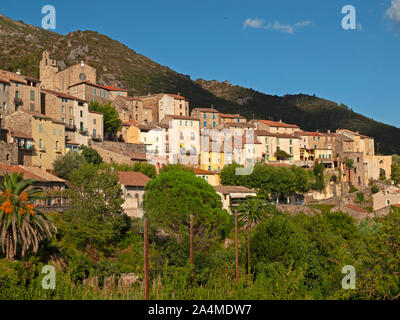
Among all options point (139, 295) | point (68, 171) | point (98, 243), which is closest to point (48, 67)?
point (68, 171)

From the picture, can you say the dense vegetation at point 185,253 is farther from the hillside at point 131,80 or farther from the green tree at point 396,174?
the hillside at point 131,80

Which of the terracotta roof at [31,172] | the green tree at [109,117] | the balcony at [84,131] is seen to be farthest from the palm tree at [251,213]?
the green tree at [109,117]

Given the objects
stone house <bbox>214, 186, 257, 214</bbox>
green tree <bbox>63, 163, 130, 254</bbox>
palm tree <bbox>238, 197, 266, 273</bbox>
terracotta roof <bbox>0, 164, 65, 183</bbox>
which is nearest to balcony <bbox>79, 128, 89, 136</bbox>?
terracotta roof <bbox>0, 164, 65, 183</bbox>

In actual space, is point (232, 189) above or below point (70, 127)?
below

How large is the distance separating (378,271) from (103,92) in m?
82.6

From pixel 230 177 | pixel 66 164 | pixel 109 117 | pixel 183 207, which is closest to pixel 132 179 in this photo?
pixel 66 164

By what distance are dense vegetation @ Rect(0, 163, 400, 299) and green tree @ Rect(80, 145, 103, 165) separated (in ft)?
48.2

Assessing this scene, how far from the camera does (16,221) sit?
3394cm

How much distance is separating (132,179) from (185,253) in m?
17.6

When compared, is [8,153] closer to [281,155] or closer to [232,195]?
[232,195]

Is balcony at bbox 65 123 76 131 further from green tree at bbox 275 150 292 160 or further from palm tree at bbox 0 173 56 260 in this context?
green tree at bbox 275 150 292 160

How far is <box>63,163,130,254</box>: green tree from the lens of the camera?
43500 mm

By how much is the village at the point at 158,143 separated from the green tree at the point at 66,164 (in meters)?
0.97
